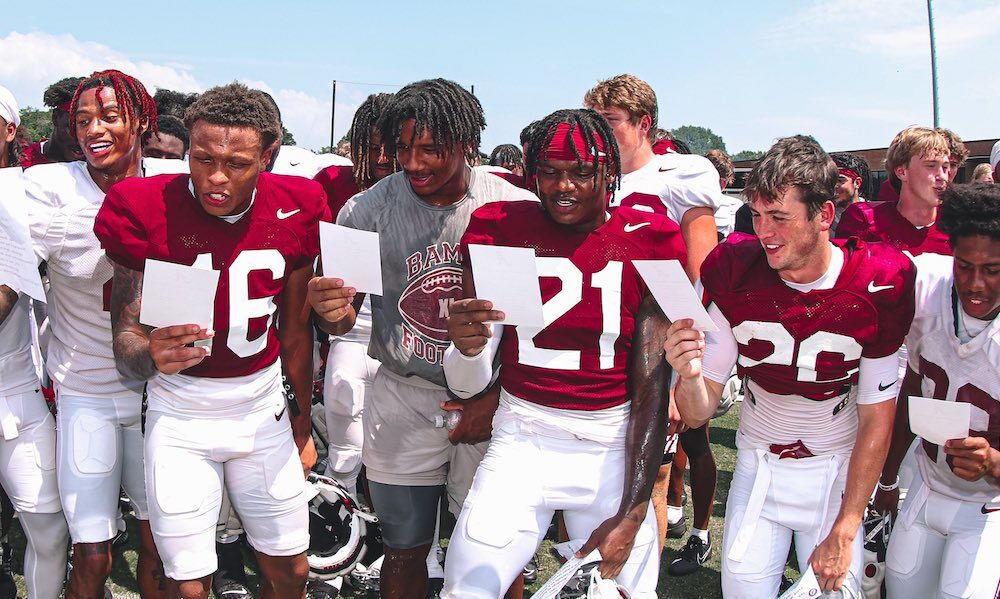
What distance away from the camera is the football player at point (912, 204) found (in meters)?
4.23

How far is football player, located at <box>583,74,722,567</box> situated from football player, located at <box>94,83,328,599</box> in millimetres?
1581

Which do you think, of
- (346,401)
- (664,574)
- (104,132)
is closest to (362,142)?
(346,401)

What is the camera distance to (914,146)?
14.2 ft

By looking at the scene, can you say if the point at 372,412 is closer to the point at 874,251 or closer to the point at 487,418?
the point at 487,418

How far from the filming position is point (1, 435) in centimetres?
307

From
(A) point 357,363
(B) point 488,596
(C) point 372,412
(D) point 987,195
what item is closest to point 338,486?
(A) point 357,363

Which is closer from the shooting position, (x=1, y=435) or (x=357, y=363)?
(x=1, y=435)

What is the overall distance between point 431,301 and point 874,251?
155 cm

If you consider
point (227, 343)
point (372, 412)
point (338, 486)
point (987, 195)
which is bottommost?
point (338, 486)

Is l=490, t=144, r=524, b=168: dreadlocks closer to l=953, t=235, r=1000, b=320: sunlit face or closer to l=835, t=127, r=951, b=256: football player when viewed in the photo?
l=835, t=127, r=951, b=256: football player

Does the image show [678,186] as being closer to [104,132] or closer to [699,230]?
[699,230]

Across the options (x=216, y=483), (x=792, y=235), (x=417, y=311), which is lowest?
(x=216, y=483)

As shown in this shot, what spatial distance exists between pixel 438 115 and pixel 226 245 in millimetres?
854

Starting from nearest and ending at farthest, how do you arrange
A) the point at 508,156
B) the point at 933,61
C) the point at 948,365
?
the point at 948,365
the point at 508,156
the point at 933,61
